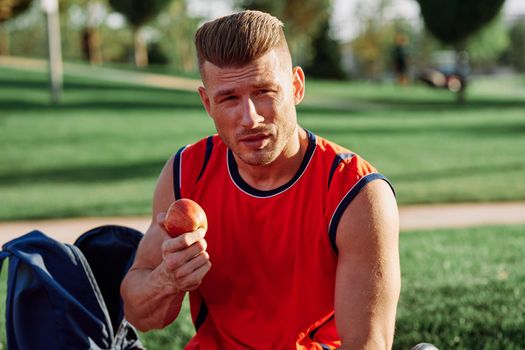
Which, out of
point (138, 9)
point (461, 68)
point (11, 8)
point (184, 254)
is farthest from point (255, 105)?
point (138, 9)

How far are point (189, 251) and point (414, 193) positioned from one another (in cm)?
809

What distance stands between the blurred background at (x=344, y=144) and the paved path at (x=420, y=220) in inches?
3.0

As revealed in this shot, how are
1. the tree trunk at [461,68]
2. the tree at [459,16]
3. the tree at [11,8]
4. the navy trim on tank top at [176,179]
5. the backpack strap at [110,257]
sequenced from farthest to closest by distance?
the tree trunk at [461,68] → the tree at [459,16] → the tree at [11,8] → the backpack strap at [110,257] → the navy trim on tank top at [176,179]

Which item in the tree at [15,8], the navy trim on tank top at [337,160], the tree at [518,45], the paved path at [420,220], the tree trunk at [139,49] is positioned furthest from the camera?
the tree at [518,45]

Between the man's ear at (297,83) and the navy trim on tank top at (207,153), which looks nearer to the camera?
the man's ear at (297,83)

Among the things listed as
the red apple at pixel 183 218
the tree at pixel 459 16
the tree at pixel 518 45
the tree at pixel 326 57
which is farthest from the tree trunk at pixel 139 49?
the tree at pixel 518 45

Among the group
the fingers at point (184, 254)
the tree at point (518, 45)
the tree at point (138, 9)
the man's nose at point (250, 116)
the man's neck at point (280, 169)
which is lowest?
the tree at point (518, 45)

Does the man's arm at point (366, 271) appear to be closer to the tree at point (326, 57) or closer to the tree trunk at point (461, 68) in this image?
the tree trunk at point (461, 68)

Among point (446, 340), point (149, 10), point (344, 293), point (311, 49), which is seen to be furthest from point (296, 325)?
point (311, 49)

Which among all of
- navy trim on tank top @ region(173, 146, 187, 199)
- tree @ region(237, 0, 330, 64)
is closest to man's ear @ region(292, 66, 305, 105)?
navy trim on tank top @ region(173, 146, 187, 199)

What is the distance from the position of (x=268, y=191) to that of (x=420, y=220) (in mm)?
6192

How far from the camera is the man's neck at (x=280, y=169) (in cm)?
258

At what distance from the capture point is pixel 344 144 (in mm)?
14844

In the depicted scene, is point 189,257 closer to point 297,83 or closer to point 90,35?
point 297,83
